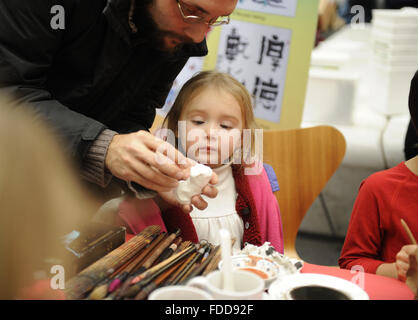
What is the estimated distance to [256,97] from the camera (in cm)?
296

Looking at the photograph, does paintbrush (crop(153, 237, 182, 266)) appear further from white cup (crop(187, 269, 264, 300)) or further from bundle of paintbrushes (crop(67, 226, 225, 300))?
white cup (crop(187, 269, 264, 300))

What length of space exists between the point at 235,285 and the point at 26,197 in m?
0.43

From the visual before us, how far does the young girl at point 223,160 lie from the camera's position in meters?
1.67

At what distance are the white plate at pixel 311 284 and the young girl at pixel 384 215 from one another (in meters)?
0.52

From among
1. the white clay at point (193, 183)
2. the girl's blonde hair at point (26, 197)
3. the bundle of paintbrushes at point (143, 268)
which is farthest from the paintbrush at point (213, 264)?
the girl's blonde hair at point (26, 197)

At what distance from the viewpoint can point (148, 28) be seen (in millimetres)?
1477

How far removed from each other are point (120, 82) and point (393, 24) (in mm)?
2468

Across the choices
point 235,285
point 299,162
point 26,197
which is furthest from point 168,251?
point 299,162

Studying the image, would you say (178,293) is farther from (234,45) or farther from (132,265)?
(234,45)

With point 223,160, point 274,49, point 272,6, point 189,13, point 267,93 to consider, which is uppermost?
point 272,6

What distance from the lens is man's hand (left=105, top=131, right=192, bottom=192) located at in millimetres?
1101

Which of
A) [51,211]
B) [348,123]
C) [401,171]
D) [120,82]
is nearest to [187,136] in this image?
[120,82]

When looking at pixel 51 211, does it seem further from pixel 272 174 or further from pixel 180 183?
pixel 272 174

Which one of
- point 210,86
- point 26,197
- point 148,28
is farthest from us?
point 210,86
